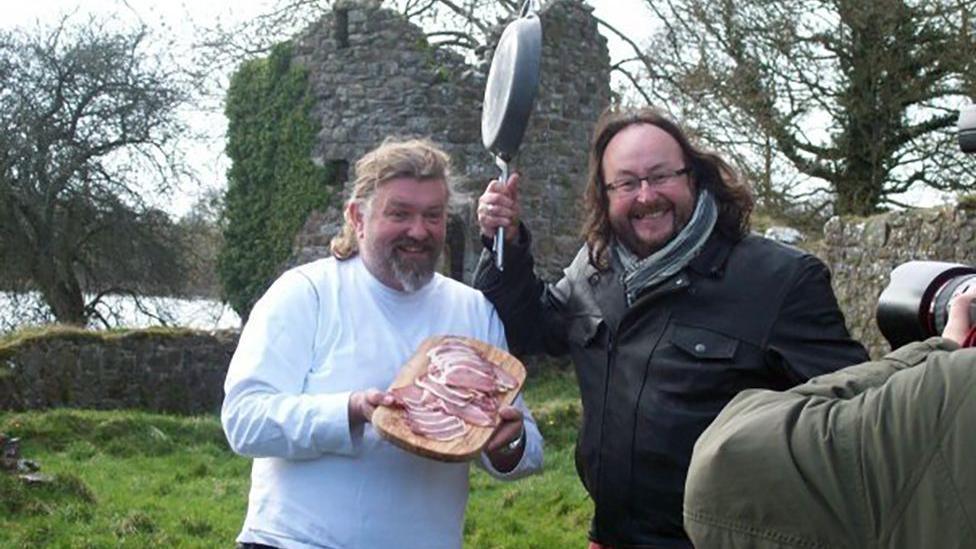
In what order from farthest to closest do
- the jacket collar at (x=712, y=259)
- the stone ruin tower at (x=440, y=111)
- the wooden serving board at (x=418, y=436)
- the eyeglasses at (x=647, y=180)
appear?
the stone ruin tower at (x=440, y=111)
the eyeglasses at (x=647, y=180)
the jacket collar at (x=712, y=259)
the wooden serving board at (x=418, y=436)

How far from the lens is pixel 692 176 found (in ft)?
11.1

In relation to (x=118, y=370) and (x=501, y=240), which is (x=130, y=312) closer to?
(x=118, y=370)

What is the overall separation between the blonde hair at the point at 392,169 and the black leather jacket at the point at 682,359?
1.97ft

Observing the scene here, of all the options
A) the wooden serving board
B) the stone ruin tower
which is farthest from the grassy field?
the wooden serving board

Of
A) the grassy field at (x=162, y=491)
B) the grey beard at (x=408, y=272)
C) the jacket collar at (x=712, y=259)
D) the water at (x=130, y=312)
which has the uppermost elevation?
the jacket collar at (x=712, y=259)

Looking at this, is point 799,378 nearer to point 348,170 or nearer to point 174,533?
point 174,533

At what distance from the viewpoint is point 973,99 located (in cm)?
1181

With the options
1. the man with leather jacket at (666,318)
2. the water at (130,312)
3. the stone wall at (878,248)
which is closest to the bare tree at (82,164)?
the water at (130,312)

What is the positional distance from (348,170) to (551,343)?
991 cm

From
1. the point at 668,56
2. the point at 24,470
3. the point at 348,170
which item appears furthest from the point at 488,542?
the point at 668,56

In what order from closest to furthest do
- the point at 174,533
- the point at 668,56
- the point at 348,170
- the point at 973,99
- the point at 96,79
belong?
the point at 174,533, the point at 973,99, the point at 348,170, the point at 668,56, the point at 96,79

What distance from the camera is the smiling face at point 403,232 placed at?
337 centimetres

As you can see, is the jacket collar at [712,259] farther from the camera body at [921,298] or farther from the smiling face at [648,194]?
the camera body at [921,298]

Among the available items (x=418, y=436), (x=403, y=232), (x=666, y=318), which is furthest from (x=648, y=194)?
(x=418, y=436)
